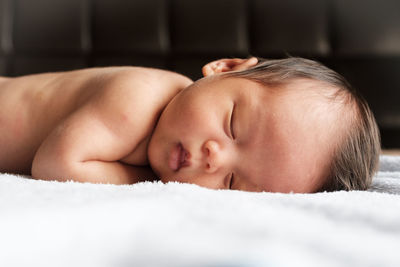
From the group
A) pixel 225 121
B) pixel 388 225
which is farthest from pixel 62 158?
pixel 388 225

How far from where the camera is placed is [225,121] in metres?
0.74

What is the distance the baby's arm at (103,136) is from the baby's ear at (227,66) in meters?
0.17

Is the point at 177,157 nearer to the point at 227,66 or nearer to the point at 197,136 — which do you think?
the point at 197,136

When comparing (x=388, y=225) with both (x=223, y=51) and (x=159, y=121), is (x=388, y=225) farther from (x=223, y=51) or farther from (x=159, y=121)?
(x=223, y=51)

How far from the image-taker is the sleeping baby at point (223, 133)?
0.71 m

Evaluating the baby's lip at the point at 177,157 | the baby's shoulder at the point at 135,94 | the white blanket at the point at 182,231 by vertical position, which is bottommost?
the baby's lip at the point at 177,157

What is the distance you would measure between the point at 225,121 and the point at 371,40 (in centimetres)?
112

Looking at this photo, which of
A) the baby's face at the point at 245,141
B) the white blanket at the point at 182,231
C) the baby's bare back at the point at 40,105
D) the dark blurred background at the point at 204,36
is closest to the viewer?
the white blanket at the point at 182,231

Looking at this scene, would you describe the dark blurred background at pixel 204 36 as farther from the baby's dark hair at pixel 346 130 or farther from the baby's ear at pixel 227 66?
the baby's dark hair at pixel 346 130

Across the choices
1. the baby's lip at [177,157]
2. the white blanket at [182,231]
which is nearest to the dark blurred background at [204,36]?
the baby's lip at [177,157]

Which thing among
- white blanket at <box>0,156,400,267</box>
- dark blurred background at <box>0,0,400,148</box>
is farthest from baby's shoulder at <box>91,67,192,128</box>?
dark blurred background at <box>0,0,400,148</box>

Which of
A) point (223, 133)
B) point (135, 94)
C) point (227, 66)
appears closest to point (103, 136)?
point (135, 94)

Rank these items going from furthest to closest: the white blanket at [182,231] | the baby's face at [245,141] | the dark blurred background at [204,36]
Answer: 1. the dark blurred background at [204,36]
2. the baby's face at [245,141]
3. the white blanket at [182,231]

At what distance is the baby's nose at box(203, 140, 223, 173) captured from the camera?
2.32 ft
